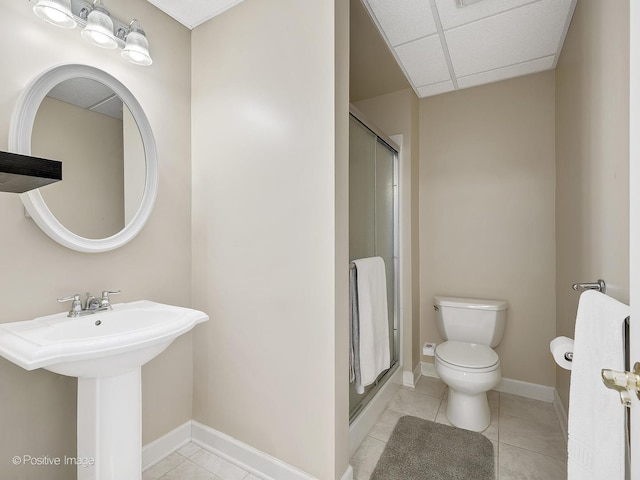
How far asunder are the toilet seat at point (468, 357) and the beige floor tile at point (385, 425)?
51 centimetres

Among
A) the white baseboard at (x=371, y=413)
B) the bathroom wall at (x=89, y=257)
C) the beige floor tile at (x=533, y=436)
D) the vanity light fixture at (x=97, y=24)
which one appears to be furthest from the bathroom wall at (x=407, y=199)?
the vanity light fixture at (x=97, y=24)

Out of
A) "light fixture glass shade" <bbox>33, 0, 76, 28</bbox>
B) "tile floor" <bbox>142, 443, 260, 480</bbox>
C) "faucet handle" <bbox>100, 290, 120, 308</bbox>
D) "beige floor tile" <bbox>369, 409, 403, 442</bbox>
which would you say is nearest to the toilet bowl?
"beige floor tile" <bbox>369, 409, 403, 442</bbox>

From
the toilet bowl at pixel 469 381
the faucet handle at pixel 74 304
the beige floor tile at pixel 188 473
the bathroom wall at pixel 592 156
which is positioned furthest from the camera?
the toilet bowl at pixel 469 381

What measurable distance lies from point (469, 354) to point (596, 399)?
4.14 feet

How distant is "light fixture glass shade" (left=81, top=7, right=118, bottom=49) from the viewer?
134 centimetres

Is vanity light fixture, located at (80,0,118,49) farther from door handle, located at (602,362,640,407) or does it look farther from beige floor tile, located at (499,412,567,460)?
beige floor tile, located at (499,412,567,460)

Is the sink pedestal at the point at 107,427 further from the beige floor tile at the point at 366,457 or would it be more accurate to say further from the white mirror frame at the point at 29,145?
the beige floor tile at the point at 366,457

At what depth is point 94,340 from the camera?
103 cm

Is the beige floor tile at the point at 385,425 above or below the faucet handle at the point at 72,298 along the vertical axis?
below

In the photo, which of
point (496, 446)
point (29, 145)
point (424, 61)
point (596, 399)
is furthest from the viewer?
point (424, 61)

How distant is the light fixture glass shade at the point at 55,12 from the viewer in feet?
3.99

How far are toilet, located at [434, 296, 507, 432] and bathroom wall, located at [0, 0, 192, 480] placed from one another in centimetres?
167

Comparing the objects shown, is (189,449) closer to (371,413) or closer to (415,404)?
(371,413)

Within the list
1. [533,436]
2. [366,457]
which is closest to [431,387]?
[533,436]
